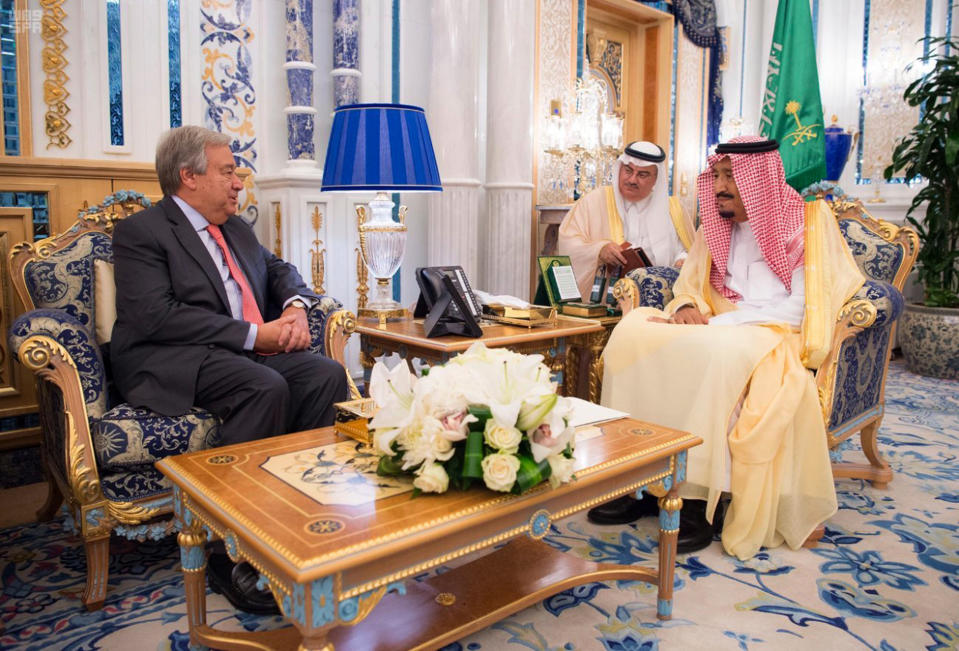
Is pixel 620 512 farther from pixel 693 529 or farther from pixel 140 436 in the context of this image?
pixel 140 436

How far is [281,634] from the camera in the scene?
1.67 m

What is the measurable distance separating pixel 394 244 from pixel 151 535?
60.4 inches

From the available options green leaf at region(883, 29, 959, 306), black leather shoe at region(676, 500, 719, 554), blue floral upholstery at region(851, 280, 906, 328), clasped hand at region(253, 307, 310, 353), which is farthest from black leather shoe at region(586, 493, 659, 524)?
green leaf at region(883, 29, 959, 306)

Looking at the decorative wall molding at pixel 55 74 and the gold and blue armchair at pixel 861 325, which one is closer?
the gold and blue armchair at pixel 861 325

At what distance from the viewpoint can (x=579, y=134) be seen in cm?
512

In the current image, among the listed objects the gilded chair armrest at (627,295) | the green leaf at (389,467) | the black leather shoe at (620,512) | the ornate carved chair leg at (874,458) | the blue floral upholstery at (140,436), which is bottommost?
the black leather shoe at (620,512)

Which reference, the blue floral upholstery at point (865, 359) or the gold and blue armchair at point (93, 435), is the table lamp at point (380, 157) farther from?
the blue floral upholstery at point (865, 359)

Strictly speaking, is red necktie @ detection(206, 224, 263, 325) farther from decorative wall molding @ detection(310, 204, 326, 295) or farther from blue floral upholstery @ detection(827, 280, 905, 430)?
blue floral upholstery @ detection(827, 280, 905, 430)

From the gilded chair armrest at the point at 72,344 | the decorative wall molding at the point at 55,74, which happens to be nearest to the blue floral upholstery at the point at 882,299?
the gilded chair armrest at the point at 72,344

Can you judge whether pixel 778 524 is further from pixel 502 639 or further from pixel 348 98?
pixel 348 98

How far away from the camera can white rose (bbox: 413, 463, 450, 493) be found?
56.6 inches

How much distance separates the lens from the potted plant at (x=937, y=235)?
508 centimetres

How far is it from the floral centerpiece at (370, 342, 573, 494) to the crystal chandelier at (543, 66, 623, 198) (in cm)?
382

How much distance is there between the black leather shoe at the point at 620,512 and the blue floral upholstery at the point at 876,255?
1385mm
